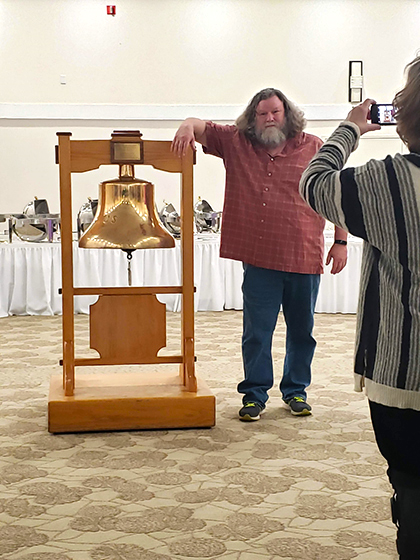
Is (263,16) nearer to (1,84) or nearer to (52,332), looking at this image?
(1,84)

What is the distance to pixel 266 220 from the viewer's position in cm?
331

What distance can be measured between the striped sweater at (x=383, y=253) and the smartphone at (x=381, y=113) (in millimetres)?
219

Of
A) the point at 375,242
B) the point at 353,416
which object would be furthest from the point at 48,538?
the point at 353,416

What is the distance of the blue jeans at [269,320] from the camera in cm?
336

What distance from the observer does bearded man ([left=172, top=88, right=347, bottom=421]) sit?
10.9ft

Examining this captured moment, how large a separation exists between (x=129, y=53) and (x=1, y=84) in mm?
1672

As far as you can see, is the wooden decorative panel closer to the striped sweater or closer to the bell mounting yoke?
the bell mounting yoke

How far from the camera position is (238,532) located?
87.0 inches

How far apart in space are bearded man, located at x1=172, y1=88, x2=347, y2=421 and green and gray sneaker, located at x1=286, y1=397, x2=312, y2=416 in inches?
7.5

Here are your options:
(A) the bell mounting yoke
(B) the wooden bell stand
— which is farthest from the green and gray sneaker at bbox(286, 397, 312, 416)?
(A) the bell mounting yoke

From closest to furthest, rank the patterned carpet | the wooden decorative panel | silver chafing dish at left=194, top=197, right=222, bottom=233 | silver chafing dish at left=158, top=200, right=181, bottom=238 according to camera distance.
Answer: the patterned carpet → the wooden decorative panel → silver chafing dish at left=158, top=200, right=181, bottom=238 → silver chafing dish at left=194, top=197, right=222, bottom=233

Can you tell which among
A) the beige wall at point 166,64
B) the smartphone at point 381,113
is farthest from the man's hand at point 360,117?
the beige wall at point 166,64

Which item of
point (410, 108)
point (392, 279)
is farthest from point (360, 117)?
point (392, 279)

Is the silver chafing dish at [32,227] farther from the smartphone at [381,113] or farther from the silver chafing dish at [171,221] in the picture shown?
Answer: the smartphone at [381,113]
